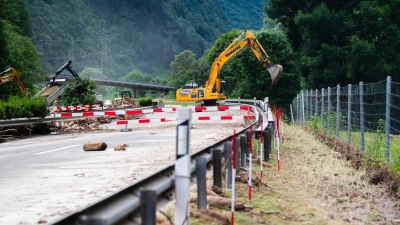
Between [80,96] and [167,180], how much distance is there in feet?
138

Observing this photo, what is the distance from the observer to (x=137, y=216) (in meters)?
4.65

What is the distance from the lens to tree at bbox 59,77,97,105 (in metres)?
46.3

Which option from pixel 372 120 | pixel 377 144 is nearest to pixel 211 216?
pixel 377 144

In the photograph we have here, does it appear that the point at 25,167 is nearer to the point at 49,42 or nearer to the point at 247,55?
the point at 247,55

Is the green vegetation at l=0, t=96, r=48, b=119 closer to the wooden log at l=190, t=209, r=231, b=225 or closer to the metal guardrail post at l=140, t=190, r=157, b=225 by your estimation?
the wooden log at l=190, t=209, r=231, b=225

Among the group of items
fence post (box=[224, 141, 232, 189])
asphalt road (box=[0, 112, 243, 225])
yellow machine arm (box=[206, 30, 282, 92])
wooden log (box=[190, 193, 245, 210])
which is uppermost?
yellow machine arm (box=[206, 30, 282, 92])

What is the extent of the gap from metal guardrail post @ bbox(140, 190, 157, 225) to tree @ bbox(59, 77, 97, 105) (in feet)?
139

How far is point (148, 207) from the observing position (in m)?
4.42

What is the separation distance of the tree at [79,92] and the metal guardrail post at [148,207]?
4249cm

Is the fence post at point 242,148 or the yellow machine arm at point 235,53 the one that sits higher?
the yellow machine arm at point 235,53

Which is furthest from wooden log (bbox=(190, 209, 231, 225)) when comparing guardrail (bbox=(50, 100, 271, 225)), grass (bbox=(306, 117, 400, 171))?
grass (bbox=(306, 117, 400, 171))

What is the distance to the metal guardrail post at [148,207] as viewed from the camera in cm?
441

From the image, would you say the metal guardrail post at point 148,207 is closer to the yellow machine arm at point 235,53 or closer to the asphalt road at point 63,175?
the asphalt road at point 63,175

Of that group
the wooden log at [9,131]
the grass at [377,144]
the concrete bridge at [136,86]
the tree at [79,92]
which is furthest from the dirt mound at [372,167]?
the concrete bridge at [136,86]
